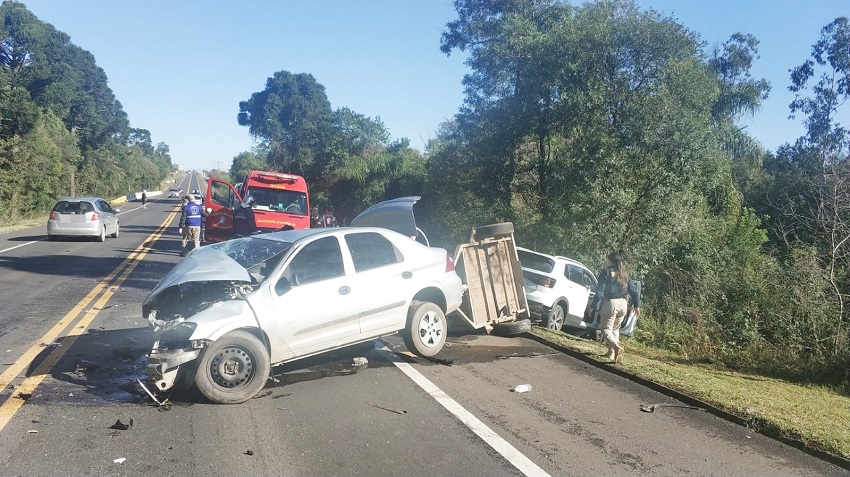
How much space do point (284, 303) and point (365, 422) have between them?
1.68 meters

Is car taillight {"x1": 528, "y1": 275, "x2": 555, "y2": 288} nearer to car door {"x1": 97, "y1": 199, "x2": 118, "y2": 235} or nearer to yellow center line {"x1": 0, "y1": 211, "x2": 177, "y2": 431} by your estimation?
yellow center line {"x1": 0, "y1": 211, "x2": 177, "y2": 431}

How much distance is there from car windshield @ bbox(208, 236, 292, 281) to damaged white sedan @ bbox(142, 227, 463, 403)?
0.05 feet

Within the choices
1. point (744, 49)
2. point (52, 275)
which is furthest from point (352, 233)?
point (744, 49)

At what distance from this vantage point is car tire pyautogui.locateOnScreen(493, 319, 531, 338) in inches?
411

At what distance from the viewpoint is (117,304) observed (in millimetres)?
11469

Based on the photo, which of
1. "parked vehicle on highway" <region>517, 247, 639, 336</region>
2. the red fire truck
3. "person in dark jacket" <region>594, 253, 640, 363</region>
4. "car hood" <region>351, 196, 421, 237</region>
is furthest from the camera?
the red fire truck

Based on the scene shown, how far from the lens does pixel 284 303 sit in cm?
688

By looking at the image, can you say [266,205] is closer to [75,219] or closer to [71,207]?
[75,219]

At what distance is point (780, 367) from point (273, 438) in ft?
34.1

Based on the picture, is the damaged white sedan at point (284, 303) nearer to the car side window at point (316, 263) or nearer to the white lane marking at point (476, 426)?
the car side window at point (316, 263)

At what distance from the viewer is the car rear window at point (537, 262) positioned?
1321 cm

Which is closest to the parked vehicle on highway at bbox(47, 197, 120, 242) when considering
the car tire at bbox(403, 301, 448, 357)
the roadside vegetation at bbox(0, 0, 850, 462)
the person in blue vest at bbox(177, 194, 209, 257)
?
the person in blue vest at bbox(177, 194, 209, 257)

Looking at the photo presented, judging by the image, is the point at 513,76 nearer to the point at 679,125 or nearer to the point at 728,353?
the point at 679,125

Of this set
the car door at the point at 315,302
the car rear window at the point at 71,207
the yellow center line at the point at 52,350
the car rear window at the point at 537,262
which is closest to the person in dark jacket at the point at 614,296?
the car door at the point at 315,302
